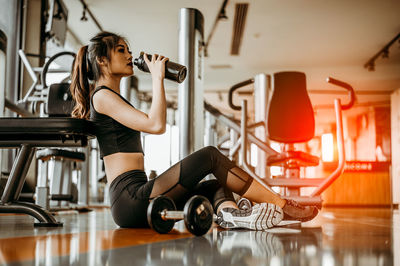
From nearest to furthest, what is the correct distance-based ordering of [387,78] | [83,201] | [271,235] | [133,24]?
[271,235], [83,201], [133,24], [387,78]

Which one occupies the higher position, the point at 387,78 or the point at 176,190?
the point at 387,78

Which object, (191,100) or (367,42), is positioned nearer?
(191,100)

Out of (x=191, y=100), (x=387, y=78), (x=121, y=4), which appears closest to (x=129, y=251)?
(x=191, y=100)

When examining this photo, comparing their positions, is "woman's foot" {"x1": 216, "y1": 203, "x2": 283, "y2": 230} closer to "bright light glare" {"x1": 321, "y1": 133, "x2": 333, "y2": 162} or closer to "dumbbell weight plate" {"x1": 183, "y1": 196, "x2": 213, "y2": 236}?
"dumbbell weight plate" {"x1": 183, "y1": 196, "x2": 213, "y2": 236}

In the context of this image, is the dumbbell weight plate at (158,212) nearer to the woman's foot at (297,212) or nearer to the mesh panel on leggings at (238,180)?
the mesh panel on leggings at (238,180)

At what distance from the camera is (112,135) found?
6.28 feet

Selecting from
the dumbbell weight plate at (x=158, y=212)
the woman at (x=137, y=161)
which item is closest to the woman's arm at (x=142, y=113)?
the woman at (x=137, y=161)

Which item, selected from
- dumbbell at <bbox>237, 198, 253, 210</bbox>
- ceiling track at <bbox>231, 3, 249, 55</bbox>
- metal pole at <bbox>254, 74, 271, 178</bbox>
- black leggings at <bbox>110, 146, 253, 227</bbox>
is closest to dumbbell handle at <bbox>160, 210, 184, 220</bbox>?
black leggings at <bbox>110, 146, 253, 227</bbox>

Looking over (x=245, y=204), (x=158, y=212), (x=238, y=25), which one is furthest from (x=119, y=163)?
(x=238, y=25)

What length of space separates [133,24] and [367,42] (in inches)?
156

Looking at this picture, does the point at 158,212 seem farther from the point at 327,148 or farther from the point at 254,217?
the point at 327,148

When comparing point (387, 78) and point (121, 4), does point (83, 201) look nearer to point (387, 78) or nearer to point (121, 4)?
point (121, 4)

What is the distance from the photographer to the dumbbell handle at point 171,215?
157 centimetres

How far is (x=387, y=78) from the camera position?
891cm
